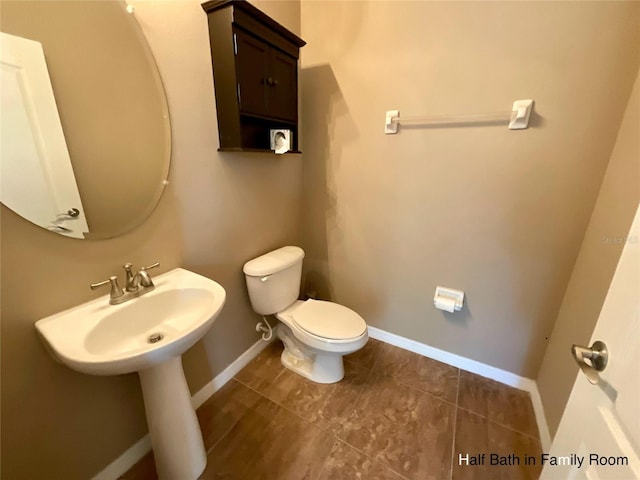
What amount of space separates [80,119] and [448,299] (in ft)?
6.17

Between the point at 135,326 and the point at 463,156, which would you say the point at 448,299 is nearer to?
the point at 463,156

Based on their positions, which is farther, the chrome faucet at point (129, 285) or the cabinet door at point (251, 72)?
the cabinet door at point (251, 72)

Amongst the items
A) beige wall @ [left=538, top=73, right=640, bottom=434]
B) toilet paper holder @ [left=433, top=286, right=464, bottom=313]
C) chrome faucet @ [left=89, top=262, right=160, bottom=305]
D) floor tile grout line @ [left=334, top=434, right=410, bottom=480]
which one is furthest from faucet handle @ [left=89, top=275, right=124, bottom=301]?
beige wall @ [left=538, top=73, right=640, bottom=434]

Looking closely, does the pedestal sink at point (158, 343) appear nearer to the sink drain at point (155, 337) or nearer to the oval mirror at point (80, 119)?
the sink drain at point (155, 337)

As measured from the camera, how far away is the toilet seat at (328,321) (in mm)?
1500

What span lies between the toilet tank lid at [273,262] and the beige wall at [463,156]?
→ 38 cm

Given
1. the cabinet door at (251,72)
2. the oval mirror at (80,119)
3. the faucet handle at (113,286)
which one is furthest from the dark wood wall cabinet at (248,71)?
the faucet handle at (113,286)

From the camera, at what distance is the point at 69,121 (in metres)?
0.89

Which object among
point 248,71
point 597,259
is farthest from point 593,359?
point 248,71

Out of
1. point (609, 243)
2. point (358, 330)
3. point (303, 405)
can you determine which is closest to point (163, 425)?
point (303, 405)

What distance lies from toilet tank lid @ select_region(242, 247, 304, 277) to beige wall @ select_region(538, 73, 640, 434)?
138 centimetres

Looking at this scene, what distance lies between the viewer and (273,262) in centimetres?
163

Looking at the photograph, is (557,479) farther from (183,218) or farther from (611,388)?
(183,218)

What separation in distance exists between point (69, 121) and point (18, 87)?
13 centimetres
